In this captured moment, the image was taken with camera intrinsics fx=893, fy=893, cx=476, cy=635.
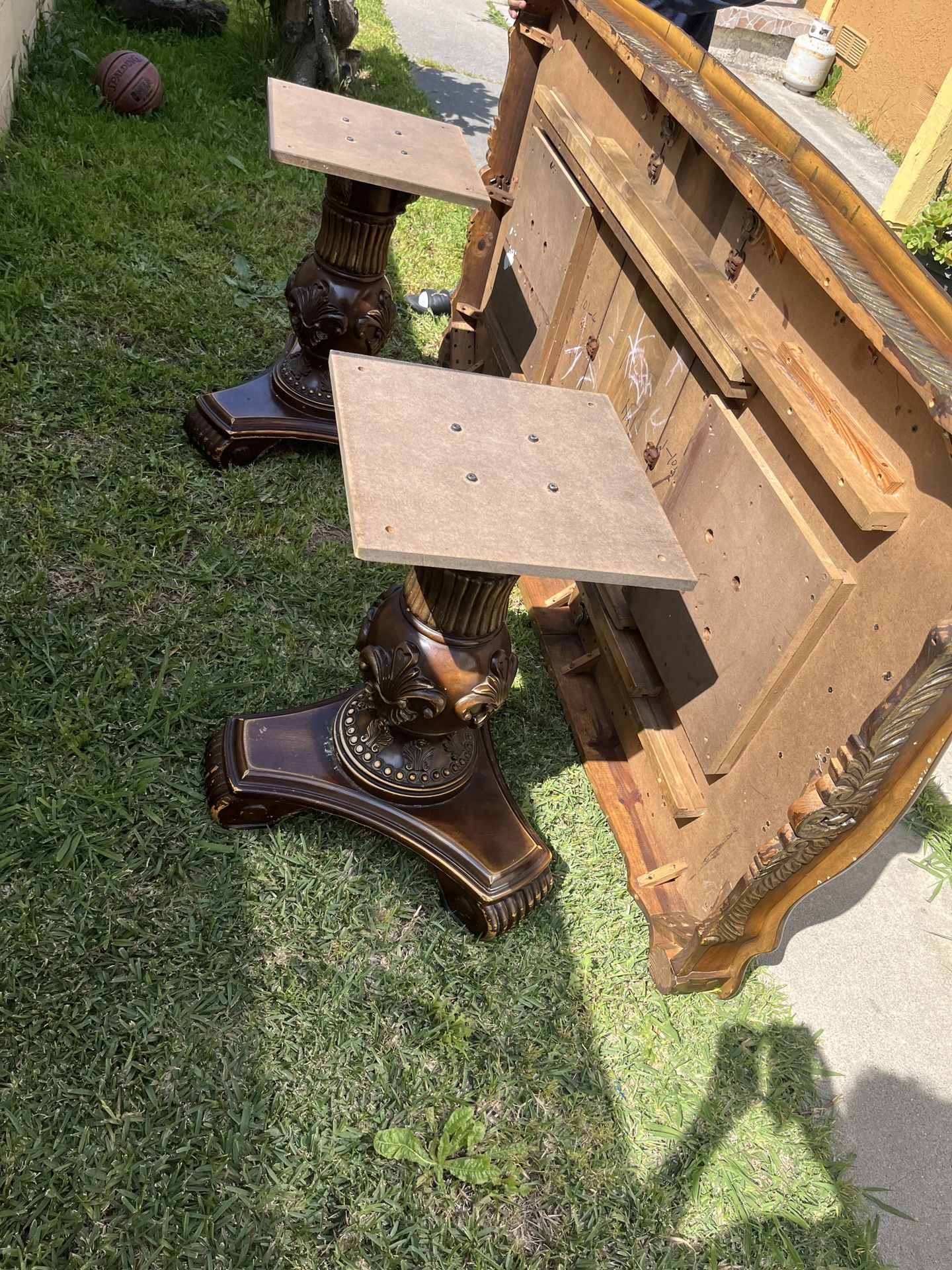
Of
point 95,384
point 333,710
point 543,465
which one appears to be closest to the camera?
point 543,465

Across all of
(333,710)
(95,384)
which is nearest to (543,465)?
(333,710)

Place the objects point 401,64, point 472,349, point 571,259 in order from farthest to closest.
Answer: point 401,64 → point 472,349 → point 571,259

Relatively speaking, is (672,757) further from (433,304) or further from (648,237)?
(433,304)

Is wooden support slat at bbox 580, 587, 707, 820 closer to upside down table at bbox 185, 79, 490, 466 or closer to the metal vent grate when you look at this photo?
upside down table at bbox 185, 79, 490, 466

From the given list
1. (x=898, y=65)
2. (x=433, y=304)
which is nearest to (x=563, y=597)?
(x=433, y=304)

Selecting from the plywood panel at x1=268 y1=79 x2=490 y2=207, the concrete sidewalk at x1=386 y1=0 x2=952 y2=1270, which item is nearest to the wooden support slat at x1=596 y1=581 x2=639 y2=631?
the concrete sidewalk at x1=386 y1=0 x2=952 y2=1270

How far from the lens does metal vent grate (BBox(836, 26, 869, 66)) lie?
30.1 feet

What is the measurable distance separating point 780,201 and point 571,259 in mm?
1438

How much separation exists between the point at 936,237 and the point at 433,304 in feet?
8.56

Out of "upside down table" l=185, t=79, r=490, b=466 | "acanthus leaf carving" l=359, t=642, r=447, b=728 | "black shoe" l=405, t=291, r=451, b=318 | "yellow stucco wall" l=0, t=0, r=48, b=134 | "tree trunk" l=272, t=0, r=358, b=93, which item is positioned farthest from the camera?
"tree trunk" l=272, t=0, r=358, b=93

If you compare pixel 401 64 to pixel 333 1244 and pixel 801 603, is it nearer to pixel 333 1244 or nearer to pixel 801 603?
pixel 801 603

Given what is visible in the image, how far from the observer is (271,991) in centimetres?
223

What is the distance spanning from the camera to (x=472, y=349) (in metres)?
4.48

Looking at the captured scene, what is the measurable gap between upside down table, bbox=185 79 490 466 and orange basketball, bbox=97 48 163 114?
284 centimetres
